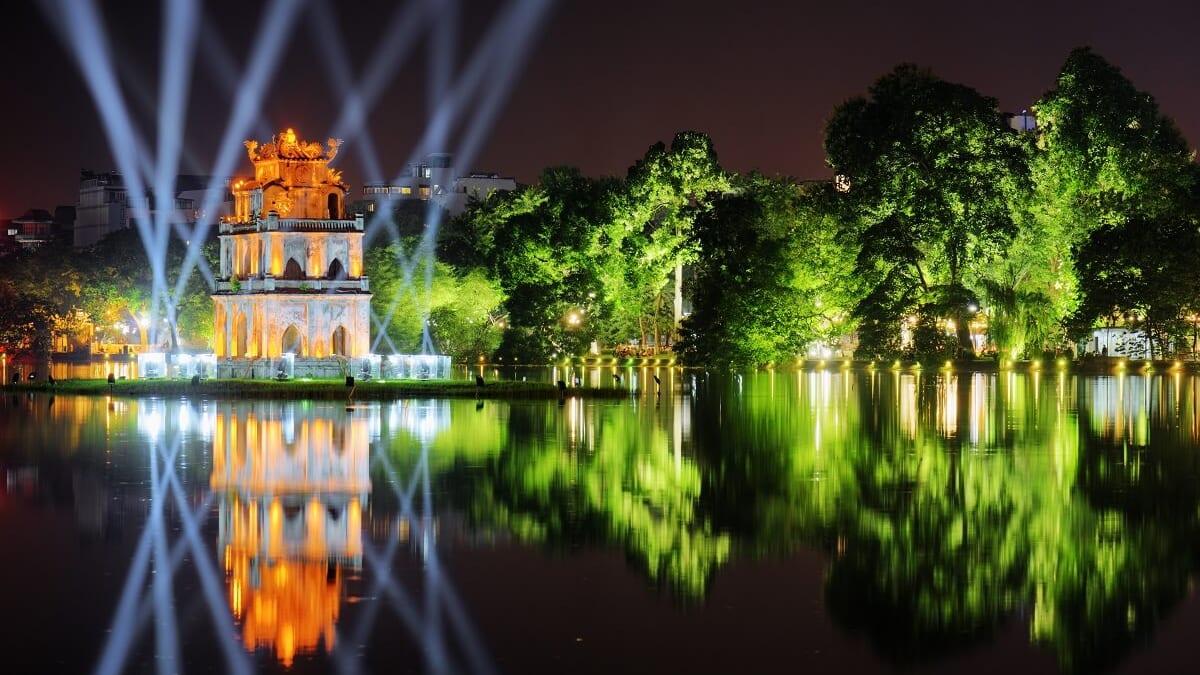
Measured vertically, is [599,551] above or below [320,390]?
below

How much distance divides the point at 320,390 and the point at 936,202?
112ft

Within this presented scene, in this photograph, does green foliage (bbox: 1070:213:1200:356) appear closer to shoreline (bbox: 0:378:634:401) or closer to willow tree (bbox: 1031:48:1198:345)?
willow tree (bbox: 1031:48:1198:345)

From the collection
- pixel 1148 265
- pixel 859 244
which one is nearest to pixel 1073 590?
pixel 1148 265

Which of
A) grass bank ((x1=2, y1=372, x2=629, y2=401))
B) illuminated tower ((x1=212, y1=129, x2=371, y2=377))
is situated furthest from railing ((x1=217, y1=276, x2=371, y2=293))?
grass bank ((x1=2, y1=372, x2=629, y2=401))

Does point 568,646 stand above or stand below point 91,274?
below

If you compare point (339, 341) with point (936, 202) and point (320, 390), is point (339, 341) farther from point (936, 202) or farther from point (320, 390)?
point (936, 202)

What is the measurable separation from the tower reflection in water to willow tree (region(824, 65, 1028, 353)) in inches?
1743

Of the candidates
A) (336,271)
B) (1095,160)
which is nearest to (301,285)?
(336,271)

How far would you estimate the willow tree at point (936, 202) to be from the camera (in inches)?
3191

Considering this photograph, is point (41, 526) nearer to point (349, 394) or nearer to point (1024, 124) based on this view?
point (349, 394)

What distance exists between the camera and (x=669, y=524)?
974 inches

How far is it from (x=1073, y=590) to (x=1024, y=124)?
478 ft

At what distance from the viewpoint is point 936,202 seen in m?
81.2

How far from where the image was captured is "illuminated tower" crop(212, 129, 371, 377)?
236 ft
